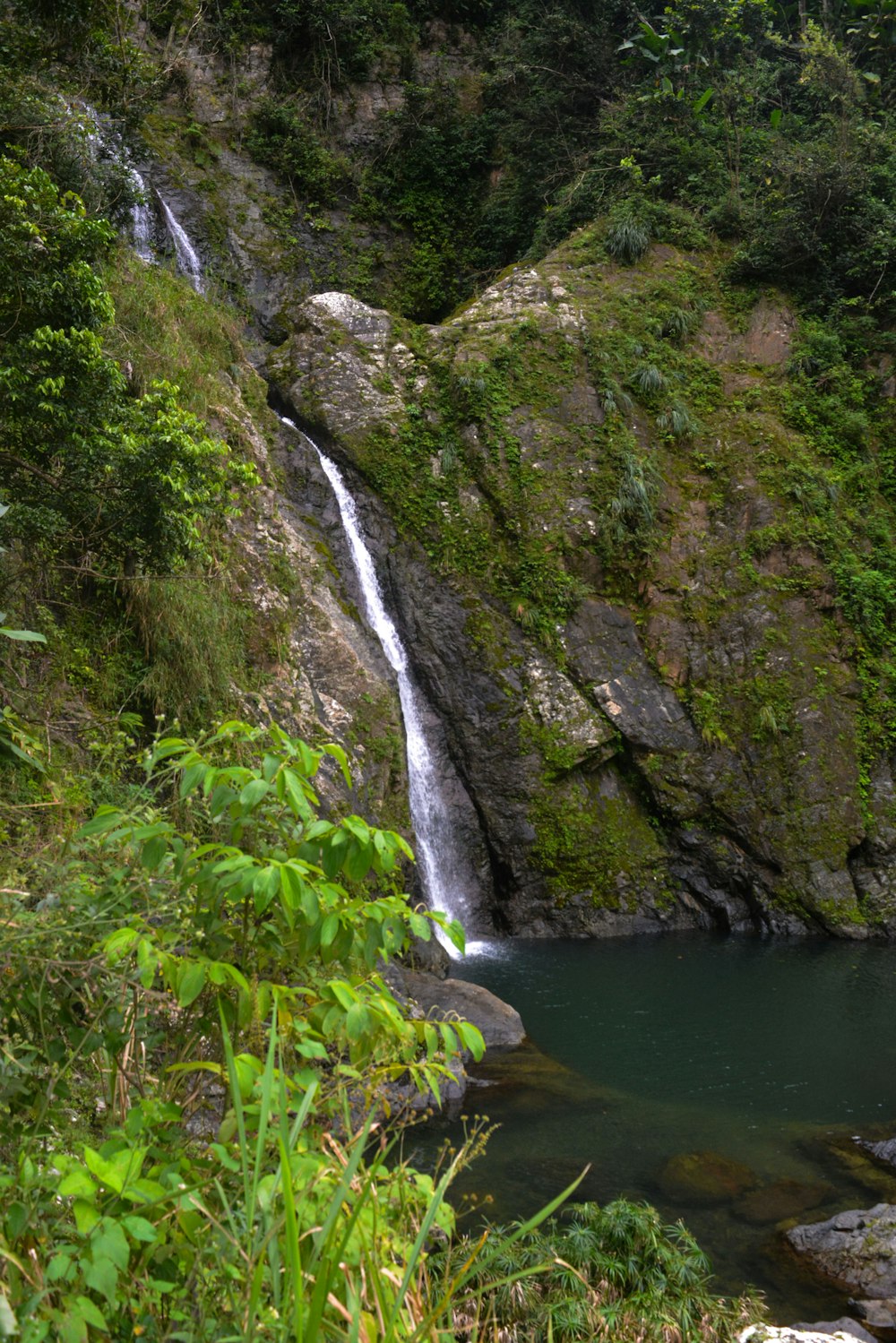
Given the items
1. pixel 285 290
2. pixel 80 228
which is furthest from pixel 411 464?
pixel 80 228

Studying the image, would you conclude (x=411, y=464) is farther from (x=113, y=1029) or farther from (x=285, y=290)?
(x=113, y=1029)

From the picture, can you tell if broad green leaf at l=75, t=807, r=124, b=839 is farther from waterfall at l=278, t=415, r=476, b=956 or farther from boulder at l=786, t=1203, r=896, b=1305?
waterfall at l=278, t=415, r=476, b=956

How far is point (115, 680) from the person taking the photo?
7.73 metres

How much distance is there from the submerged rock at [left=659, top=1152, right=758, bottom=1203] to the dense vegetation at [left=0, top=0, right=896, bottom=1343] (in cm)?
94

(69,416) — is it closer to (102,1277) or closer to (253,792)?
(253,792)

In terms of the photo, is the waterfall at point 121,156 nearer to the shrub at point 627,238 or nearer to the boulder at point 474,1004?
the shrub at point 627,238

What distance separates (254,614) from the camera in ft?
32.4

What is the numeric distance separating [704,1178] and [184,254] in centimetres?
1602

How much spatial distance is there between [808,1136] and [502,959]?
508cm

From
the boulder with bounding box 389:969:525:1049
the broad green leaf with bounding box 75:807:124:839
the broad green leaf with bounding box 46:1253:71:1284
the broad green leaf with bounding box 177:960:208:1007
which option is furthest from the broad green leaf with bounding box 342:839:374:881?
the boulder with bounding box 389:969:525:1049

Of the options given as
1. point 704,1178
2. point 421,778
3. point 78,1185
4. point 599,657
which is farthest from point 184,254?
point 78,1185

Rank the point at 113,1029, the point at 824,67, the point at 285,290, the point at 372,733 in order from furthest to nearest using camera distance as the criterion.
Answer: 1. the point at 285,290
2. the point at 824,67
3. the point at 372,733
4. the point at 113,1029

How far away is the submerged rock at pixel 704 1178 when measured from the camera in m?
6.02

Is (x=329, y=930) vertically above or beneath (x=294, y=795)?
beneath
